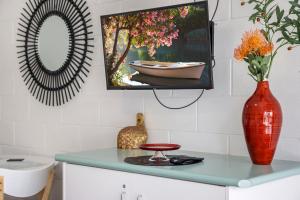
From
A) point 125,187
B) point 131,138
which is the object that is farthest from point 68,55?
point 125,187

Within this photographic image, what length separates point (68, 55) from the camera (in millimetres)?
2887

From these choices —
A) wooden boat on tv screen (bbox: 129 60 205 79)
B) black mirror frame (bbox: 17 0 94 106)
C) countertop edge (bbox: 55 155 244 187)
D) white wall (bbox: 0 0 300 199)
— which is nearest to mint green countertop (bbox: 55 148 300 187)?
countertop edge (bbox: 55 155 244 187)

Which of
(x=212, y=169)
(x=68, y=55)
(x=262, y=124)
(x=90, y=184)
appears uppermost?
(x=68, y=55)

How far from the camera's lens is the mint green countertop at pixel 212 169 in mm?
1567

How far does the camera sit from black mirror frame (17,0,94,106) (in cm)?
281

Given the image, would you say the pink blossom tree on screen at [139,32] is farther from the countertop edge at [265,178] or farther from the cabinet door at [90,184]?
the countertop edge at [265,178]

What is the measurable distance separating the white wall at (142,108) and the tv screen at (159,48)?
12 centimetres

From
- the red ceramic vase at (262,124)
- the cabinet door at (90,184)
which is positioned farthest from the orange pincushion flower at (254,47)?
the cabinet door at (90,184)

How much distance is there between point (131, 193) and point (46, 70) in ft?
4.62

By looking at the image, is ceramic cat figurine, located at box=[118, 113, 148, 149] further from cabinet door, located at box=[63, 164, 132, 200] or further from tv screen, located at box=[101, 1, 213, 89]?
cabinet door, located at box=[63, 164, 132, 200]

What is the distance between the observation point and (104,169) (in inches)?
76.7

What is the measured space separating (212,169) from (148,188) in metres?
0.25

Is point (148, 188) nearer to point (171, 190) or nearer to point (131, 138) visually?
point (171, 190)

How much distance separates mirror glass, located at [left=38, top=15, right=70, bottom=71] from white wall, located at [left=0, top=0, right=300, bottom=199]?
0.25 m
